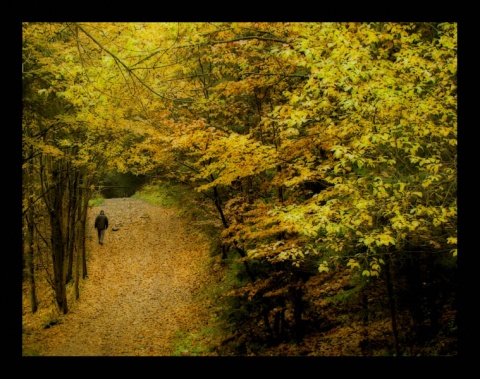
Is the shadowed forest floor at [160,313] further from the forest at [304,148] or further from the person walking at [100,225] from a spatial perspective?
the person walking at [100,225]

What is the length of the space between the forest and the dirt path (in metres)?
1.50

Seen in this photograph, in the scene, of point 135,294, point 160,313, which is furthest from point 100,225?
point 160,313

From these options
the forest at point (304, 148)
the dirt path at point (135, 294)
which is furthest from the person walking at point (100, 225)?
the forest at point (304, 148)

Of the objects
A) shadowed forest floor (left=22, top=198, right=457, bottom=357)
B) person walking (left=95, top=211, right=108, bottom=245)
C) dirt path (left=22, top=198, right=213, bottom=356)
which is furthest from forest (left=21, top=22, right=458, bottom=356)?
person walking (left=95, top=211, right=108, bottom=245)

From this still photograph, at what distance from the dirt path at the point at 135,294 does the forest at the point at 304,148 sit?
1501mm

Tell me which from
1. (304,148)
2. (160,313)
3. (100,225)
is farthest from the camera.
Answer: (100,225)

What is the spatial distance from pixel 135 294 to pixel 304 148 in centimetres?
830

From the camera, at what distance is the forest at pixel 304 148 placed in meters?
4.34

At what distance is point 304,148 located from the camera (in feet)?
21.9

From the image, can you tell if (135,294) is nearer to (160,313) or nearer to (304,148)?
(160,313)

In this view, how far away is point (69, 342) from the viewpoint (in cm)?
872
